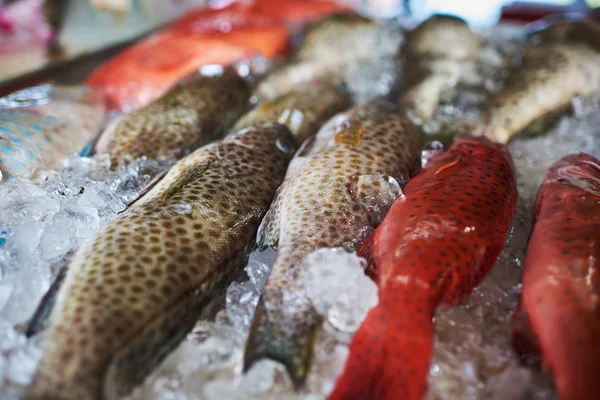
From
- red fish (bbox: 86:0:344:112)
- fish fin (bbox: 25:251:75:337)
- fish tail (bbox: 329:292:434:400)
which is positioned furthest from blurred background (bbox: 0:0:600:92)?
fish tail (bbox: 329:292:434:400)

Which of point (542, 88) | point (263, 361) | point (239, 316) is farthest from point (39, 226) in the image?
point (542, 88)

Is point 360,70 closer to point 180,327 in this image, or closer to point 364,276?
point 364,276

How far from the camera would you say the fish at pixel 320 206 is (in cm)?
144

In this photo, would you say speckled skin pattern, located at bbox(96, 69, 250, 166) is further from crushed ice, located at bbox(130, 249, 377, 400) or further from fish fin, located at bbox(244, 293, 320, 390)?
fish fin, located at bbox(244, 293, 320, 390)

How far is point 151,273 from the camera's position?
1.50 m

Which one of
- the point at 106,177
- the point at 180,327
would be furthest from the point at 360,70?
the point at 180,327

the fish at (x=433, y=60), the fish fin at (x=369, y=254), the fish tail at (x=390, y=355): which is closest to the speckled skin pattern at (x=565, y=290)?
the fish tail at (x=390, y=355)

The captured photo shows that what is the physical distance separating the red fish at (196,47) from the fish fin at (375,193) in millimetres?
1856

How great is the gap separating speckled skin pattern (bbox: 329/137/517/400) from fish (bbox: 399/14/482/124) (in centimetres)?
90

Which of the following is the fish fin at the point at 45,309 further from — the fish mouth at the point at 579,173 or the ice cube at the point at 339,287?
the fish mouth at the point at 579,173

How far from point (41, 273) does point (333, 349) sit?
1.03 meters

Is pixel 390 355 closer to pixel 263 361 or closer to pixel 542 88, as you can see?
pixel 263 361

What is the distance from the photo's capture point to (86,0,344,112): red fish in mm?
3176

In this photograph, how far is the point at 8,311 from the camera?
4.77 feet
